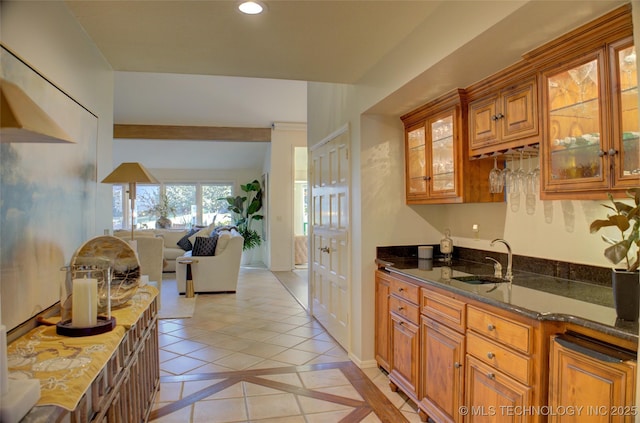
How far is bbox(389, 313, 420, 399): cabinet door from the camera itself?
107 inches

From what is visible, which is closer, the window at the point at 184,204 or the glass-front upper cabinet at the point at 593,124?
the glass-front upper cabinet at the point at 593,124

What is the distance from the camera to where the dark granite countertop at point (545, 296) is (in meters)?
1.53

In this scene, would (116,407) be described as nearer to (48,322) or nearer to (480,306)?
(48,322)

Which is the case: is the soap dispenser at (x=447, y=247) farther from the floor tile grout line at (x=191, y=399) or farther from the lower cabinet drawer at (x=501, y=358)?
the floor tile grout line at (x=191, y=399)

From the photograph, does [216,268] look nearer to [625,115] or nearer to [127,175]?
[127,175]

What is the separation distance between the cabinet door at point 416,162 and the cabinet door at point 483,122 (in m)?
0.53

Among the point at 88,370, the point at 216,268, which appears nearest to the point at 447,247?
the point at 88,370

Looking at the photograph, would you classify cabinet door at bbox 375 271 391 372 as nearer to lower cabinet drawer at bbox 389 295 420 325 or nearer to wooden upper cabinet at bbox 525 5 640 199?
lower cabinet drawer at bbox 389 295 420 325

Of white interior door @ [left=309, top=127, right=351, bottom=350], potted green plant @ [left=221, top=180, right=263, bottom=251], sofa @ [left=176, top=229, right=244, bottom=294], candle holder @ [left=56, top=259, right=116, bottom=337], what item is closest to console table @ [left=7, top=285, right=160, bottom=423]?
candle holder @ [left=56, top=259, right=116, bottom=337]

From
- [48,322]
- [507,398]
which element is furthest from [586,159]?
[48,322]

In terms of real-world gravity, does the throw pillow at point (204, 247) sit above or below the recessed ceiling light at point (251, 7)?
below

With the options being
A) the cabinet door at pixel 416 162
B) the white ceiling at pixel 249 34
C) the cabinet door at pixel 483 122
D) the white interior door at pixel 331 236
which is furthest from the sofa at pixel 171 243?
the cabinet door at pixel 483 122

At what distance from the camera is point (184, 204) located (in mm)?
11156

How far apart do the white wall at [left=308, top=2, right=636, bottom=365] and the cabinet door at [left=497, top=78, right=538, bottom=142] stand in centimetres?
16
